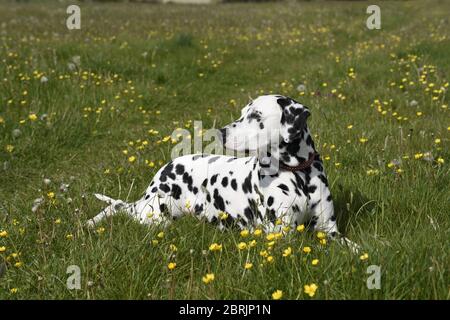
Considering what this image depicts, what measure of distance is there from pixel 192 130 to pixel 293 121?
4017mm

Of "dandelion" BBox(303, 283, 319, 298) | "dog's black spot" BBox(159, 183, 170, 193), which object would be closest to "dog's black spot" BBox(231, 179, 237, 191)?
"dog's black spot" BBox(159, 183, 170, 193)

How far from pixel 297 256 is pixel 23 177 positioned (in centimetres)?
465

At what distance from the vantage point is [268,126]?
14.5ft

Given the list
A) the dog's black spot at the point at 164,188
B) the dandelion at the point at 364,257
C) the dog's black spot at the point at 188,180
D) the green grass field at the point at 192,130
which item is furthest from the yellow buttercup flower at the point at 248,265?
the dog's black spot at the point at 164,188

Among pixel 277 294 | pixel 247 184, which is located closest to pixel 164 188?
pixel 247 184

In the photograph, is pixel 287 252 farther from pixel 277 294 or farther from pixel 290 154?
pixel 290 154

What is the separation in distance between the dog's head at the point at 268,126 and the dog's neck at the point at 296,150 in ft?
0.12

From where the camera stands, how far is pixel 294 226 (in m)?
4.39

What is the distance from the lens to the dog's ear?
170 inches

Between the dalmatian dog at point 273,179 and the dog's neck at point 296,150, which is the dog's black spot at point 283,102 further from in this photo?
the dog's neck at point 296,150

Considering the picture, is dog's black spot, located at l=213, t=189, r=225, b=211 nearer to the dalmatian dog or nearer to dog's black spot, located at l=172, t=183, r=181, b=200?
the dalmatian dog

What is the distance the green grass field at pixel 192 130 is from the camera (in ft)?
12.2
